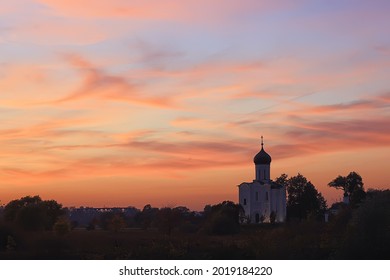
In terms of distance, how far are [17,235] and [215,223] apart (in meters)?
29.0

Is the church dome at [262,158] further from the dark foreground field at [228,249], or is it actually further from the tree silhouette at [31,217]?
the dark foreground field at [228,249]

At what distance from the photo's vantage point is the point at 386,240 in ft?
103

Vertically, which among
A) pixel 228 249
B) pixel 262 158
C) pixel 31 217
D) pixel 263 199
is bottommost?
pixel 228 249

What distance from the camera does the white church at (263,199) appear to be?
365 ft

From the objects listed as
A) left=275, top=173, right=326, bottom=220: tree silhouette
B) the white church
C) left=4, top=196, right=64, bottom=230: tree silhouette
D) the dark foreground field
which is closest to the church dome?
the white church

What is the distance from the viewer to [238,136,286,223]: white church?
11138cm

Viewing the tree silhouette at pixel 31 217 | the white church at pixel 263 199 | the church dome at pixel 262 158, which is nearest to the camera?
the tree silhouette at pixel 31 217

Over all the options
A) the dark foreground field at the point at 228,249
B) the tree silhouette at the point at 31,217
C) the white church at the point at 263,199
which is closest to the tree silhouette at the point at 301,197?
the white church at the point at 263,199

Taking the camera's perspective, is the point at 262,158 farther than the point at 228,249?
Yes

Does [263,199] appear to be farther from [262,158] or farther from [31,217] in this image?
[31,217]

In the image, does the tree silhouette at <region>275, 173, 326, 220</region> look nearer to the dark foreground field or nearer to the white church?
the white church

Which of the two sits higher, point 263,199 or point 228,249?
point 263,199

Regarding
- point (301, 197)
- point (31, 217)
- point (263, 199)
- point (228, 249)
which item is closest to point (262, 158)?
point (263, 199)

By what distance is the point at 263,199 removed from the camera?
366 ft
